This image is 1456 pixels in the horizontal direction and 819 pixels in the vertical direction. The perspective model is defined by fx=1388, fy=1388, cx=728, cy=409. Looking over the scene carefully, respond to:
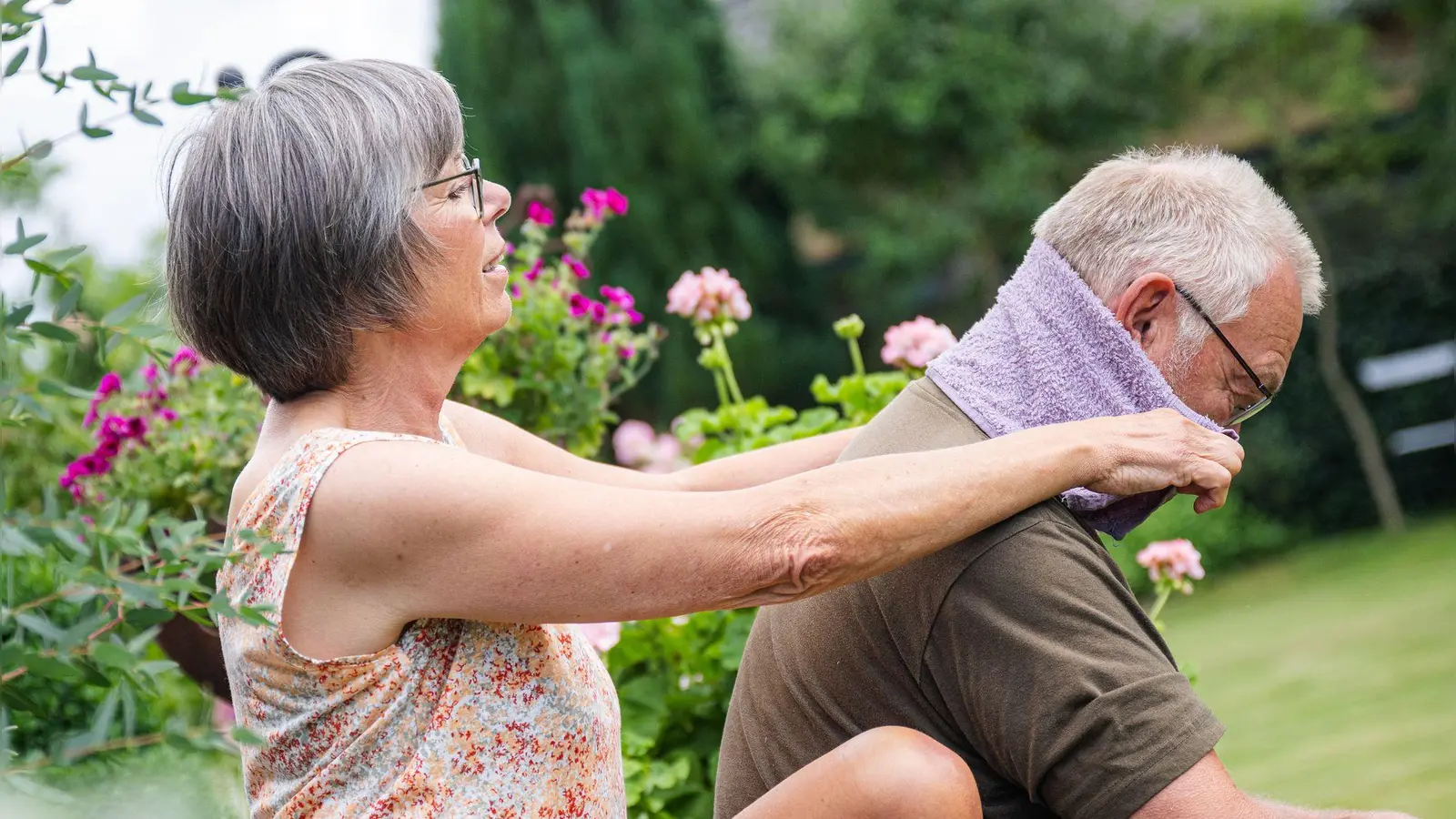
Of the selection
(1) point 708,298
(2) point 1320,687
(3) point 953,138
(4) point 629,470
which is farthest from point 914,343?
(3) point 953,138

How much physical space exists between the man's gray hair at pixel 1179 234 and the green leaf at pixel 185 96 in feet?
4.39

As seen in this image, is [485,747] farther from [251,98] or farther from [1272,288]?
[1272,288]

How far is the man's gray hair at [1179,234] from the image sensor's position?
2.17 meters

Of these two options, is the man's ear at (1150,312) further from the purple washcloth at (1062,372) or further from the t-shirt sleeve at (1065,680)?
the t-shirt sleeve at (1065,680)

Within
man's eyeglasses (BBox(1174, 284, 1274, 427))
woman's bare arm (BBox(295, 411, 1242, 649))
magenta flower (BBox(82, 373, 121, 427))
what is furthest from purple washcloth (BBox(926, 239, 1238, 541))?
magenta flower (BBox(82, 373, 121, 427))

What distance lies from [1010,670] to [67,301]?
50.9 inches

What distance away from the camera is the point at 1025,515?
1990 millimetres

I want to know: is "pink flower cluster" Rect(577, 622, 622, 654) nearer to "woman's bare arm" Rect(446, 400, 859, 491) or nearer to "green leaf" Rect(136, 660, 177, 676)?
"woman's bare arm" Rect(446, 400, 859, 491)

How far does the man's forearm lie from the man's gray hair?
0.63 meters

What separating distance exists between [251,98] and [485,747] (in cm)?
96

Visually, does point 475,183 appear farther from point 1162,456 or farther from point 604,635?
point 604,635

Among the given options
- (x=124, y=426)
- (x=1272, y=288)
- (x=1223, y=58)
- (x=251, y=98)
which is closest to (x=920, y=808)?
(x=1272, y=288)

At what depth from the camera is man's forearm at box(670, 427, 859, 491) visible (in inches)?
106

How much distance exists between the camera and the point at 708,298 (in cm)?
406
